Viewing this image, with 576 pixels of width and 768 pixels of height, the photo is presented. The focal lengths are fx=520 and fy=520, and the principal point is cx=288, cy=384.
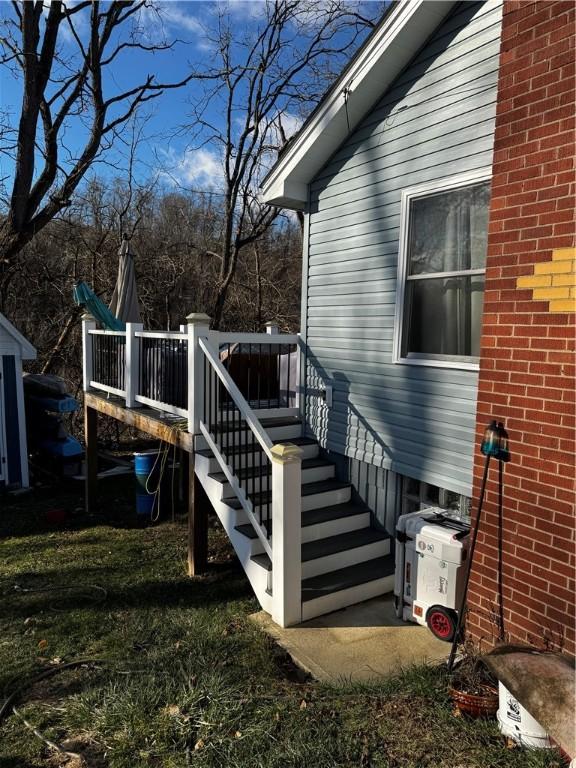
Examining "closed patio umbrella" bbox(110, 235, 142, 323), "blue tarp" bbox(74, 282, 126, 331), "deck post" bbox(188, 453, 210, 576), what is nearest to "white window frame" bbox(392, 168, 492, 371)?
"deck post" bbox(188, 453, 210, 576)

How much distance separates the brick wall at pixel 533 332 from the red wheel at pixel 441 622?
409 mm

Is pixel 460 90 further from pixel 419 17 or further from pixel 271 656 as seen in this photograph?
pixel 271 656

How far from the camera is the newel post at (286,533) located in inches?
157

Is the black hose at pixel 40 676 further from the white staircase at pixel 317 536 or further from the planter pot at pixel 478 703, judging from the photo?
the planter pot at pixel 478 703

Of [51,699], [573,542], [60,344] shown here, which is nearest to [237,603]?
[51,699]

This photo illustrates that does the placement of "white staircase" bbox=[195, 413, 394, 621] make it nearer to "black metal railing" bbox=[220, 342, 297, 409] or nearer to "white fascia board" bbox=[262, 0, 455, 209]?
"black metal railing" bbox=[220, 342, 297, 409]

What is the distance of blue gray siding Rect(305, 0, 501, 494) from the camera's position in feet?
13.7

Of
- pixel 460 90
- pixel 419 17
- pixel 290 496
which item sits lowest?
pixel 290 496

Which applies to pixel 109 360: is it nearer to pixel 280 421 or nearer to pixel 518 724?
pixel 280 421

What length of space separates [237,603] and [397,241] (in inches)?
143

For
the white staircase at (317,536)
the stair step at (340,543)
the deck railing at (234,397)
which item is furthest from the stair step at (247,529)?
the stair step at (340,543)

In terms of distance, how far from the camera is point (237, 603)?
471 centimetres

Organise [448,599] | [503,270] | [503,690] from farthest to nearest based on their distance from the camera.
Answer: [448,599] < [503,270] < [503,690]

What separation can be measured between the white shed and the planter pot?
8.17 m
